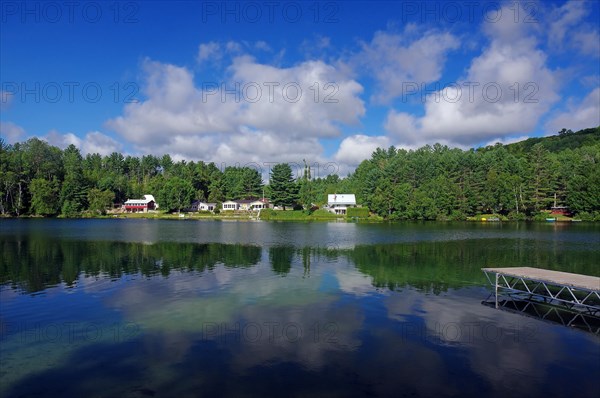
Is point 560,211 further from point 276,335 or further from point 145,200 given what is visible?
point 145,200

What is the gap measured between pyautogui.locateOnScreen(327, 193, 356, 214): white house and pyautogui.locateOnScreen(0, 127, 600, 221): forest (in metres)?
3.70

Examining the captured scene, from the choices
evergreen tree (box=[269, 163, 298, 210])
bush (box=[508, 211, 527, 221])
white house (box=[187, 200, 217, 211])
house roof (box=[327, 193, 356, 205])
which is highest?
evergreen tree (box=[269, 163, 298, 210])

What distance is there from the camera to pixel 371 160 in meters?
167

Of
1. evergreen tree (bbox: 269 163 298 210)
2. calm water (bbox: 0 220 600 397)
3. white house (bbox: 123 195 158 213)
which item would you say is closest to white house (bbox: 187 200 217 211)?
white house (bbox: 123 195 158 213)

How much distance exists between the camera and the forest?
98.3 metres

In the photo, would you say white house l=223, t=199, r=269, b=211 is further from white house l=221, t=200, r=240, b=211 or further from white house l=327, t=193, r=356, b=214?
white house l=327, t=193, r=356, b=214

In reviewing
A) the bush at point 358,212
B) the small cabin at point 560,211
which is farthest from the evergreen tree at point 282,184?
the small cabin at point 560,211

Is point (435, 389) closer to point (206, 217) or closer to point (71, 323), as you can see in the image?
point (71, 323)

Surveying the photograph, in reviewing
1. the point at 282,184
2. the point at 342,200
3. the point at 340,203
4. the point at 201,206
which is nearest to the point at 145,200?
the point at 201,206

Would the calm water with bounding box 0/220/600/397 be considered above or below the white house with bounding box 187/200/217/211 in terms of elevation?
below

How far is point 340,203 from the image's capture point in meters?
118

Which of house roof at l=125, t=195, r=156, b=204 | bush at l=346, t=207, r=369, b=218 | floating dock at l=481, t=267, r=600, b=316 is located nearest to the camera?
→ floating dock at l=481, t=267, r=600, b=316

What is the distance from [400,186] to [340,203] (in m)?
22.1

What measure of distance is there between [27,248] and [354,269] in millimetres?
33935
